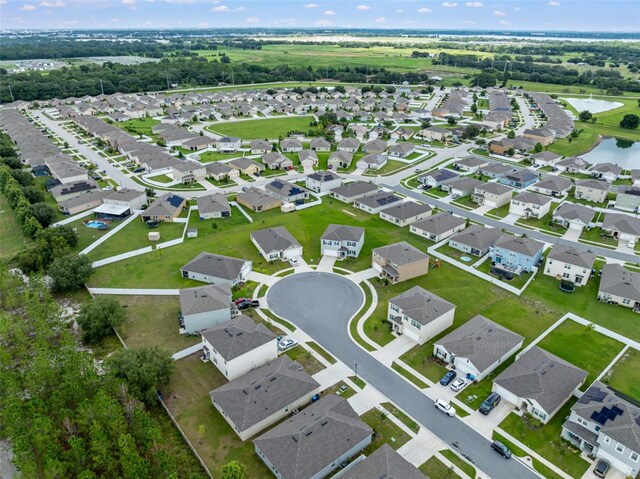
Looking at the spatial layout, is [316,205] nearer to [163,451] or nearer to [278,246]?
[278,246]

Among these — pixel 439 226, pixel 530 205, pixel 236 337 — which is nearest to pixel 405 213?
pixel 439 226

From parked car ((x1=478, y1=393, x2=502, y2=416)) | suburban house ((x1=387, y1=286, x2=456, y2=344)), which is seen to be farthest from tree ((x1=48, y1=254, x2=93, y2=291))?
parked car ((x1=478, y1=393, x2=502, y2=416))

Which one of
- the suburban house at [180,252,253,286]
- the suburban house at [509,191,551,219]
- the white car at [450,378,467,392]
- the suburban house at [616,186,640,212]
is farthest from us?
the suburban house at [616,186,640,212]

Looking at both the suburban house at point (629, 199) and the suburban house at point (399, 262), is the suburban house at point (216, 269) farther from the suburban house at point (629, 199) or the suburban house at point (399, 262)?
the suburban house at point (629, 199)

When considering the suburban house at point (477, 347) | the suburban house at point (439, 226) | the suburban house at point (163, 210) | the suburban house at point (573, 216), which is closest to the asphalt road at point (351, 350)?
the suburban house at point (477, 347)

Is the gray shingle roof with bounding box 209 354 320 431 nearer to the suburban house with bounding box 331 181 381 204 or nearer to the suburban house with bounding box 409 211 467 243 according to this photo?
the suburban house with bounding box 409 211 467 243

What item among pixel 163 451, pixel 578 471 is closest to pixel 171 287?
pixel 163 451
